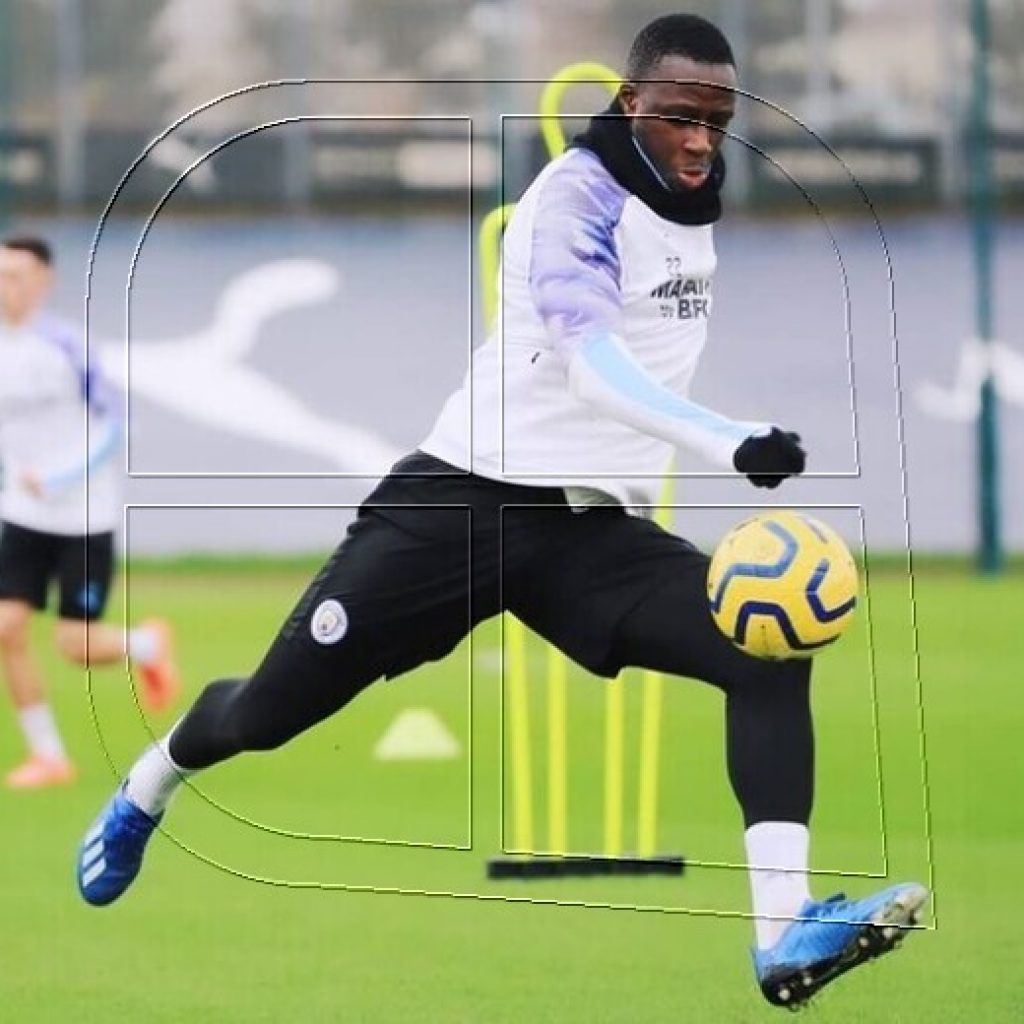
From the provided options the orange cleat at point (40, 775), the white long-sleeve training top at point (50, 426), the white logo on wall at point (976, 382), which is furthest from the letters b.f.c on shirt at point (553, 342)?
the white logo on wall at point (976, 382)

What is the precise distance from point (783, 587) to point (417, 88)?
1054cm

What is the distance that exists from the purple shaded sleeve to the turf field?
2.41 ft

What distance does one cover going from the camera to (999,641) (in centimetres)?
1244

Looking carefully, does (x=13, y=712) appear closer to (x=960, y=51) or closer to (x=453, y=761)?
(x=453, y=761)

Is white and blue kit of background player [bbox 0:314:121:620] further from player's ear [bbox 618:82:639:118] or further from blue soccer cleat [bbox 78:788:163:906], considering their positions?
player's ear [bbox 618:82:639:118]

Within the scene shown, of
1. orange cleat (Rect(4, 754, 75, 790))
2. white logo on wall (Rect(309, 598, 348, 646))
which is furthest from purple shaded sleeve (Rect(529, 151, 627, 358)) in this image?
orange cleat (Rect(4, 754, 75, 790))

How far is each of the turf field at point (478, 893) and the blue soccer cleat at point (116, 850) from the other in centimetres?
20

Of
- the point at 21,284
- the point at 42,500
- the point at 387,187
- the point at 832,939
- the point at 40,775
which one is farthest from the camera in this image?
the point at 387,187

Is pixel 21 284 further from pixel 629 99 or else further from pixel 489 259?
pixel 629 99

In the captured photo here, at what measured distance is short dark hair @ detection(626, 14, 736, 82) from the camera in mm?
4590

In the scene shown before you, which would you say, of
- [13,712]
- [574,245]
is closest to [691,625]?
[574,245]

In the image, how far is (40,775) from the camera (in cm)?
852

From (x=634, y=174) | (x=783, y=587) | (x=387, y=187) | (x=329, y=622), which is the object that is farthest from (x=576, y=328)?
(x=387, y=187)

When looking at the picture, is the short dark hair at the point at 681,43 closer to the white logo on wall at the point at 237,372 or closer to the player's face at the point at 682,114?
the player's face at the point at 682,114
